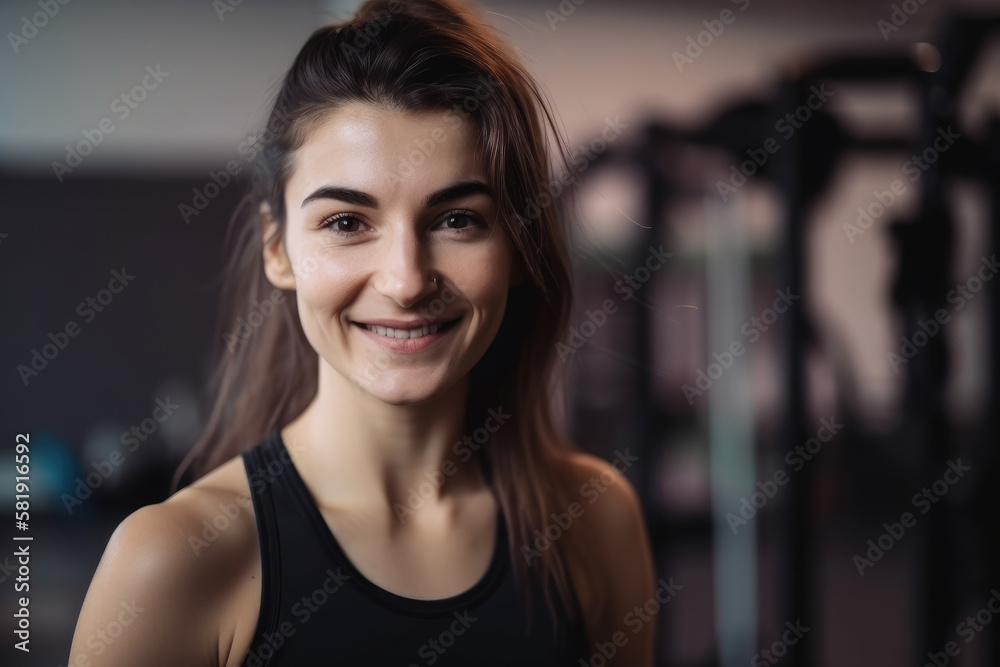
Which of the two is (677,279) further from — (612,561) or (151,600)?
(151,600)

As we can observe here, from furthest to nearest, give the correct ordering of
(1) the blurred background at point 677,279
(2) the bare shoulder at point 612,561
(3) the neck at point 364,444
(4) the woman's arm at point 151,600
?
(1) the blurred background at point 677,279 → (2) the bare shoulder at point 612,561 → (3) the neck at point 364,444 → (4) the woman's arm at point 151,600

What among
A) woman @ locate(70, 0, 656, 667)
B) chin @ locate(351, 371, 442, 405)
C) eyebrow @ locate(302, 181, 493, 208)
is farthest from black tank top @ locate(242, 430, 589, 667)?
eyebrow @ locate(302, 181, 493, 208)

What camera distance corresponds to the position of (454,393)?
0.68m

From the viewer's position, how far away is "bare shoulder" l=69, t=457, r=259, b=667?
1.75ft

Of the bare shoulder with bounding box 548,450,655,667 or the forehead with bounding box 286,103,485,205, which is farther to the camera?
the bare shoulder with bounding box 548,450,655,667

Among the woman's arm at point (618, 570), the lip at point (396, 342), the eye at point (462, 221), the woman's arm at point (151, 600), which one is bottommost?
the woman's arm at point (618, 570)

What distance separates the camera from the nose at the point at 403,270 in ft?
1.84

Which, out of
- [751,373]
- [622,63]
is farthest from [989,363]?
[622,63]

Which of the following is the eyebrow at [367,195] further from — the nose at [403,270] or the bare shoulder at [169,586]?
the bare shoulder at [169,586]

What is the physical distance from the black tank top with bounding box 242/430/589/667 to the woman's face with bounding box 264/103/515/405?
0.11 metres

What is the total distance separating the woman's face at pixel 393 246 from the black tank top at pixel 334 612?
0.11 meters

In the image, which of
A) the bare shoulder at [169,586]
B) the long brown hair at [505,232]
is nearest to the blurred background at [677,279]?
the long brown hair at [505,232]

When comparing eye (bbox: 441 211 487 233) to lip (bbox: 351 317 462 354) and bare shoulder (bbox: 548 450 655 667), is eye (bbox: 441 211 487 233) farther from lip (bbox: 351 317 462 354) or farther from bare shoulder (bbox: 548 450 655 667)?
bare shoulder (bbox: 548 450 655 667)

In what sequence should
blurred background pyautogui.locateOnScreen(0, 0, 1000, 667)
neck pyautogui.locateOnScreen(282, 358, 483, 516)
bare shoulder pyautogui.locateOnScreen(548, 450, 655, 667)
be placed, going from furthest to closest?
blurred background pyautogui.locateOnScreen(0, 0, 1000, 667)
bare shoulder pyautogui.locateOnScreen(548, 450, 655, 667)
neck pyautogui.locateOnScreen(282, 358, 483, 516)
